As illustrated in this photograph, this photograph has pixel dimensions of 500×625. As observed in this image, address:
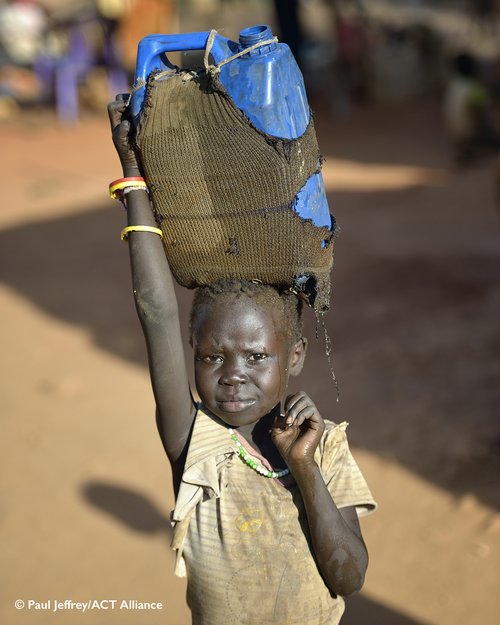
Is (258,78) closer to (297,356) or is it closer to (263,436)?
(297,356)

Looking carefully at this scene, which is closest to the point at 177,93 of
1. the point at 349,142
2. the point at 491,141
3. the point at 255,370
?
the point at 255,370

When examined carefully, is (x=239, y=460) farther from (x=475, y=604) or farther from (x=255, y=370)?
(x=475, y=604)

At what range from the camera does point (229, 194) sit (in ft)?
6.19

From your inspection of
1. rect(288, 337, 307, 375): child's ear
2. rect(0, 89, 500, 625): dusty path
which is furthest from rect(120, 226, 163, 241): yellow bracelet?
rect(0, 89, 500, 625): dusty path

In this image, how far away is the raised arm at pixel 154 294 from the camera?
75.5 inches

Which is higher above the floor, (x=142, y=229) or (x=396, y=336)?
(x=142, y=229)

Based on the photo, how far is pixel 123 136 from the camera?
193 centimetres

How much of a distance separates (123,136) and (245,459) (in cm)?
84

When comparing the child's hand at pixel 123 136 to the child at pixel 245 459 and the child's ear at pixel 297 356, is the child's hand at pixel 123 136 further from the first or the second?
the child's ear at pixel 297 356

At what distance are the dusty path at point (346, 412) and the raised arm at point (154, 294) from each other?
1.75 metres

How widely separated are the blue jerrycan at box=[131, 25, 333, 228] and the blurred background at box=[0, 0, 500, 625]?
202 cm

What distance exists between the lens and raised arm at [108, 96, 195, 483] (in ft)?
6.30

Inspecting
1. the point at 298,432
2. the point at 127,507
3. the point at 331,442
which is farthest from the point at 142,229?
the point at 127,507

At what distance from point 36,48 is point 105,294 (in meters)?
10.9
